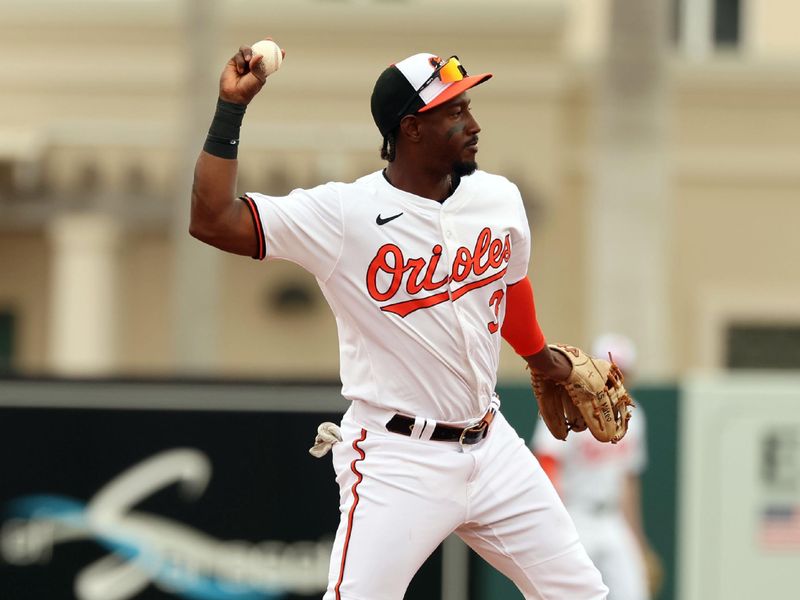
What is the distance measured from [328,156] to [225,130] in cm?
1228

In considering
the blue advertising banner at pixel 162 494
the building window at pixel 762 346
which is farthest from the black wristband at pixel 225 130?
the building window at pixel 762 346

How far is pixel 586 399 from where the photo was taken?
479 cm

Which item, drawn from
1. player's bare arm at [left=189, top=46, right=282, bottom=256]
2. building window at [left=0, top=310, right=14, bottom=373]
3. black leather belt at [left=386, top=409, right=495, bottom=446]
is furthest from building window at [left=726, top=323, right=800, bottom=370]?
player's bare arm at [left=189, top=46, right=282, bottom=256]

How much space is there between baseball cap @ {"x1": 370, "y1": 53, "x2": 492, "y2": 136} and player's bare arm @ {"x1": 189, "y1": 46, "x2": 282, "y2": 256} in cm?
43

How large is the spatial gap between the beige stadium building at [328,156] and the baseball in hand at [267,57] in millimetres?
11642

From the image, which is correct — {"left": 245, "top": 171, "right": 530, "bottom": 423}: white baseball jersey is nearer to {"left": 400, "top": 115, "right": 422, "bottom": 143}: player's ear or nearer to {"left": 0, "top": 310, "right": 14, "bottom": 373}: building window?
{"left": 400, "top": 115, "right": 422, "bottom": 143}: player's ear

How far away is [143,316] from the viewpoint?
17344 mm

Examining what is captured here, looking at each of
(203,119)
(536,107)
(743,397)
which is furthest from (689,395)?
(536,107)

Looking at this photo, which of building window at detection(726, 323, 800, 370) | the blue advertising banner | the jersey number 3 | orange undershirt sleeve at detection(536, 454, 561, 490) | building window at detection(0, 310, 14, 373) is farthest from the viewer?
building window at detection(0, 310, 14, 373)

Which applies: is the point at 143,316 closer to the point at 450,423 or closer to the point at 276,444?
the point at 276,444

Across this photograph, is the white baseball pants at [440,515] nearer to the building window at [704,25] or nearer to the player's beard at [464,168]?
the player's beard at [464,168]

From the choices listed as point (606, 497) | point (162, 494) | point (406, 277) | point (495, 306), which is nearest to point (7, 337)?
point (162, 494)

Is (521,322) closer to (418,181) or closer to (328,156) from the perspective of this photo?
(418,181)

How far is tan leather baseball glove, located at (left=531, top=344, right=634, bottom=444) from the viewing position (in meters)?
4.79
